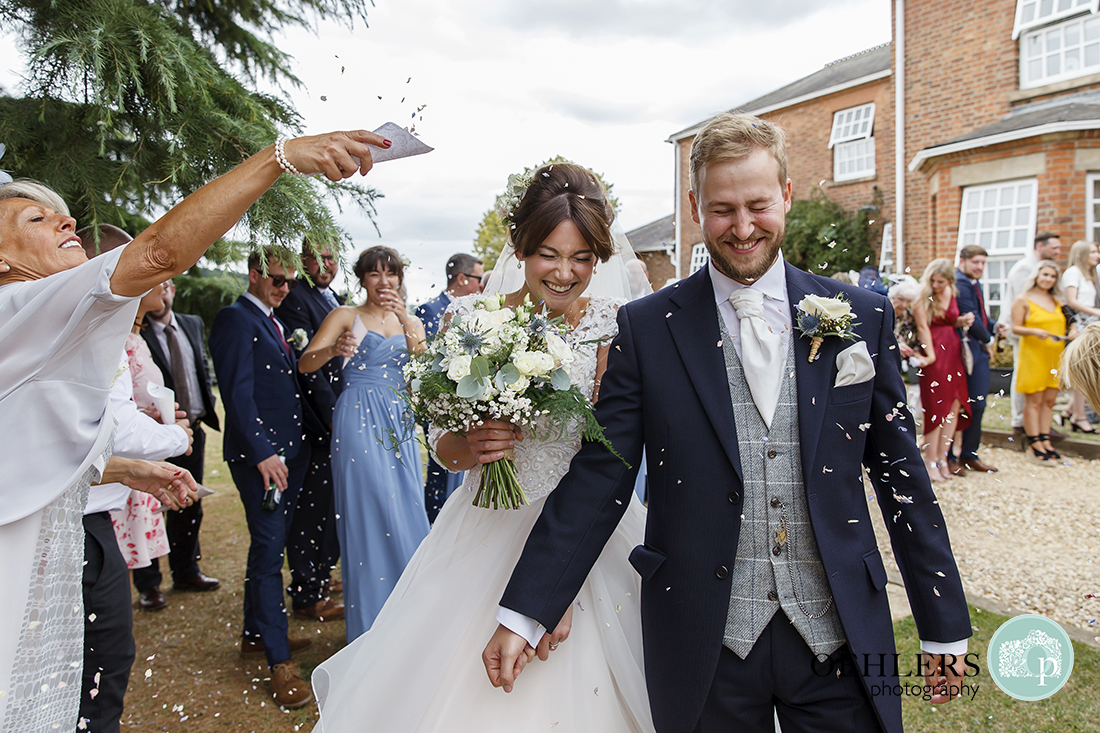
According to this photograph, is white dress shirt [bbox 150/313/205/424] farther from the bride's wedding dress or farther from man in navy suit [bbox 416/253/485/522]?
the bride's wedding dress

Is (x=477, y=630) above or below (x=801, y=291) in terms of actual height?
below

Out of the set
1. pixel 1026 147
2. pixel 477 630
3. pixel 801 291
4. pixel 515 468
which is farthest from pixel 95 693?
pixel 1026 147

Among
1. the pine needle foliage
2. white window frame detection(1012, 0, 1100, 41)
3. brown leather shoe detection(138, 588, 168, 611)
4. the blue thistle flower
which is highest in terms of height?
white window frame detection(1012, 0, 1100, 41)

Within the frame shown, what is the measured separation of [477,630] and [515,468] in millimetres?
573

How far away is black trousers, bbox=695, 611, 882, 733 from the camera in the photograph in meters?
1.86

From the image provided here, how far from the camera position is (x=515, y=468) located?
2555 mm

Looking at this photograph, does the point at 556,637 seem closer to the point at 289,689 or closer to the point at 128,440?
the point at 128,440

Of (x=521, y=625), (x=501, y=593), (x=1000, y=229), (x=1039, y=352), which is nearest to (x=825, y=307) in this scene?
(x=521, y=625)

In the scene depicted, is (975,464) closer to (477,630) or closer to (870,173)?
(477,630)

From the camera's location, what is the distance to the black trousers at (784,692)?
1.86 m

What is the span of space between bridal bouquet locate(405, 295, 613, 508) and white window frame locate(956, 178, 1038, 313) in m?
12.8

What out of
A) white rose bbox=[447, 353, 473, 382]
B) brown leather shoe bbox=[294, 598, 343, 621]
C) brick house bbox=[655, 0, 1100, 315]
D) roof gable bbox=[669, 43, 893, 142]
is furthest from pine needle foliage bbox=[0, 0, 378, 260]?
A: roof gable bbox=[669, 43, 893, 142]

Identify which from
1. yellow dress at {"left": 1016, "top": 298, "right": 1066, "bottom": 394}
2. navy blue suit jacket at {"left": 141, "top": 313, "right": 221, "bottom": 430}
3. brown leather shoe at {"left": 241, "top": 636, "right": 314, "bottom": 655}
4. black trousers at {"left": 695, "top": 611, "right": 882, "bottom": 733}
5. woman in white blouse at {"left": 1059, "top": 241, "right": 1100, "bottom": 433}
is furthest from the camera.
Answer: woman in white blouse at {"left": 1059, "top": 241, "right": 1100, "bottom": 433}

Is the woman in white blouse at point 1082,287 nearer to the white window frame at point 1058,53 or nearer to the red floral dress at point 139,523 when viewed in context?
the white window frame at point 1058,53
